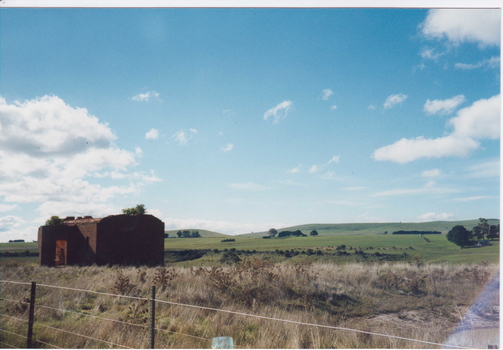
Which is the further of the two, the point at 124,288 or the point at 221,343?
the point at 124,288

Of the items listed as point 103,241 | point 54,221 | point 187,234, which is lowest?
point 187,234

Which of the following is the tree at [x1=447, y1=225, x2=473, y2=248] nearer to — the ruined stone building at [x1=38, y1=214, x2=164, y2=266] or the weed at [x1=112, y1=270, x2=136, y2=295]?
the ruined stone building at [x1=38, y1=214, x2=164, y2=266]

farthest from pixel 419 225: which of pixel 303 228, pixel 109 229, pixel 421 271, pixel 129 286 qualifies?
pixel 129 286

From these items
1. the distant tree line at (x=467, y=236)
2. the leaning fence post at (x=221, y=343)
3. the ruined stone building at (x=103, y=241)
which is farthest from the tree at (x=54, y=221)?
the distant tree line at (x=467, y=236)

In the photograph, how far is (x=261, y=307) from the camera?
12.1 metres

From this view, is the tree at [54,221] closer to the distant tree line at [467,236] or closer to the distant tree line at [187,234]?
the distant tree line at [467,236]

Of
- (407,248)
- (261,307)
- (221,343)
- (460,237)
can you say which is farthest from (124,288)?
(460,237)

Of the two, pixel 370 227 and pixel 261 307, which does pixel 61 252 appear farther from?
pixel 370 227

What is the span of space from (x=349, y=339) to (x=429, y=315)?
787cm

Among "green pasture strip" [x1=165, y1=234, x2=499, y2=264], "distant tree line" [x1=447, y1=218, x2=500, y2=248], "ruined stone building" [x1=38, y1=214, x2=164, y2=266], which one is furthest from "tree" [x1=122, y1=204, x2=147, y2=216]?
"distant tree line" [x1=447, y1=218, x2=500, y2=248]

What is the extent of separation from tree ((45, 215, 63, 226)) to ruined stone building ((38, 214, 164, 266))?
0.43 metres

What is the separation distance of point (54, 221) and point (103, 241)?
23.7 ft

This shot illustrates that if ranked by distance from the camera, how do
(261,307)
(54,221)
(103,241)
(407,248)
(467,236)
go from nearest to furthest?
(261,307)
(103,241)
(54,221)
(467,236)
(407,248)
